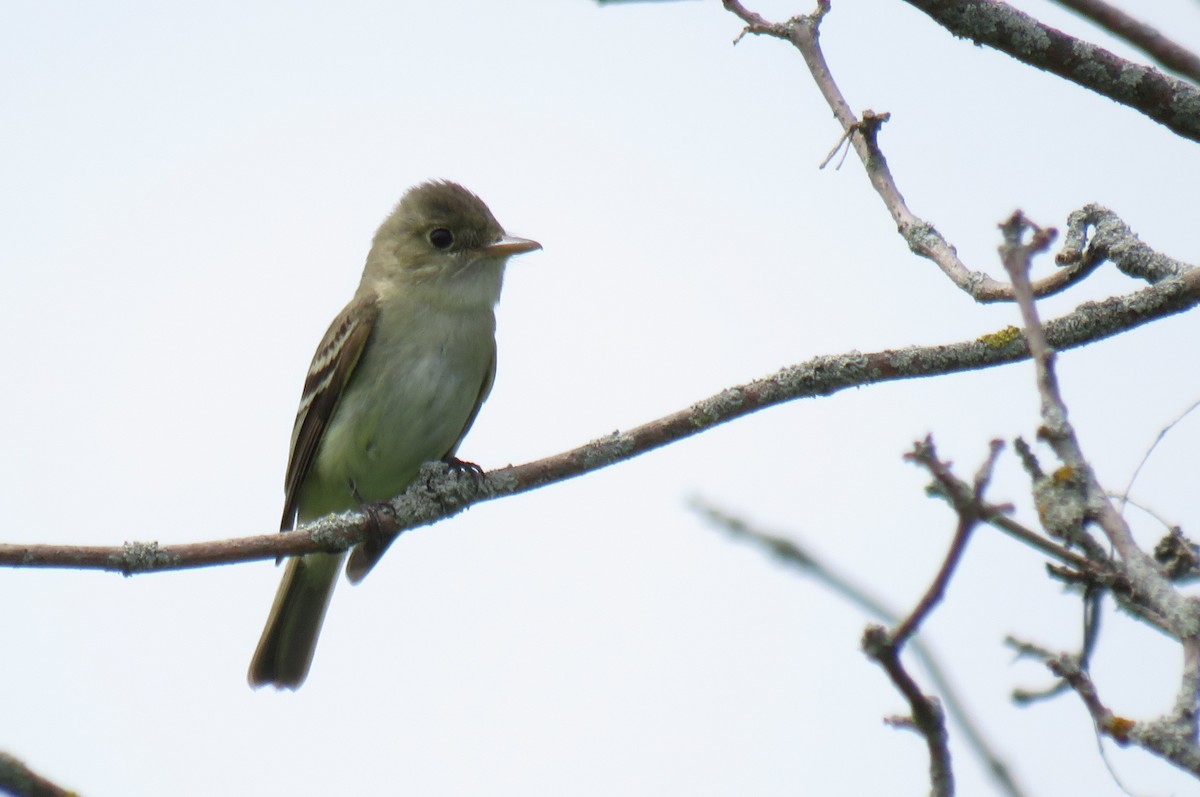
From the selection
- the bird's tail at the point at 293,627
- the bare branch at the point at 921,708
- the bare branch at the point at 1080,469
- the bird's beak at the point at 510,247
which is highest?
the bird's beak at the point at 510,247

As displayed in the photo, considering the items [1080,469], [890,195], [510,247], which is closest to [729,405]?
[890,195]

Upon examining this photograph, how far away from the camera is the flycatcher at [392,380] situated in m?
7.99

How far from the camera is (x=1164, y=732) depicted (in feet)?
7.15

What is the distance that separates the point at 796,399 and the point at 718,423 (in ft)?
0.99

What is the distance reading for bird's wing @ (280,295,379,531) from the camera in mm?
8164

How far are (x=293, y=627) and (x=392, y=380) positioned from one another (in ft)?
6.87

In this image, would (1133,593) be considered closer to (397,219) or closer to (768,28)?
(768,28)

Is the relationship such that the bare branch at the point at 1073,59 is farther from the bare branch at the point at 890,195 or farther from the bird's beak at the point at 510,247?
the bird's beak at the point at 510,247

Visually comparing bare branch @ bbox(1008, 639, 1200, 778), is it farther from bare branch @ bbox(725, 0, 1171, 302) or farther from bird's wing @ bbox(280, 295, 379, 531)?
bird's wing @ bbox(280, 295, 379, 531)

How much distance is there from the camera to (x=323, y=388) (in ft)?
27.0

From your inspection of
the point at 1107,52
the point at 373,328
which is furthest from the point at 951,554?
the point at 373,328

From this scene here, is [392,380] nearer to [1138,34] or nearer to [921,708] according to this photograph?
[1138,34]

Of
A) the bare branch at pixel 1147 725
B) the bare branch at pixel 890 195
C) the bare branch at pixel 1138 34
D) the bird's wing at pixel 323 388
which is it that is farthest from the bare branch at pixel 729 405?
the bare branch at pixel 1147 725

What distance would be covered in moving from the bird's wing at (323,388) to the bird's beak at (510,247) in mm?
788
